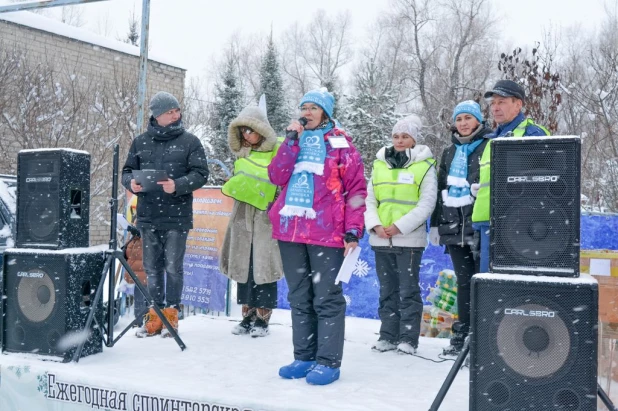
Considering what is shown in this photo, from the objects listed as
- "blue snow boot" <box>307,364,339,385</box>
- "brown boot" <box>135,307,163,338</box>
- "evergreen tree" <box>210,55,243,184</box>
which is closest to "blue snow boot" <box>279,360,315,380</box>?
"blue snow boot" <box>307,364,339,385</box>

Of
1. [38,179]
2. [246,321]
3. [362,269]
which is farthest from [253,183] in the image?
[362,269]

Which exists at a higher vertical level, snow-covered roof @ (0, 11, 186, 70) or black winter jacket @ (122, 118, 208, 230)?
snow-covered roof @ (0, 11, 186, 70)

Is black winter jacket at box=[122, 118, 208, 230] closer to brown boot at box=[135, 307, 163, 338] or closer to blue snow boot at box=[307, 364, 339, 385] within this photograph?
brown boot at box=[135, 307, 163, 338]

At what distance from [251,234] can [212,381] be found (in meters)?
1.41

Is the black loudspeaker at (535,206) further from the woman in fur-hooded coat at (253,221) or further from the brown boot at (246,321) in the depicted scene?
the brown boot at (246,321)

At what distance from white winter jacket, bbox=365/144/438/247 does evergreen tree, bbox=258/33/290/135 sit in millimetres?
19100

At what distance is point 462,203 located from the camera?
376 centimetres

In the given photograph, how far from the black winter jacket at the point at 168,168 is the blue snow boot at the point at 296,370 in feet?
4.62

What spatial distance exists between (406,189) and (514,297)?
1543 millimetres

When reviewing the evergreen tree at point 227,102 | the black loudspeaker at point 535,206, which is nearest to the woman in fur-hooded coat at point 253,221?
the black loudspeaker at point 535,206

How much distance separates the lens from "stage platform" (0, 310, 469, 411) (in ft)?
9.56

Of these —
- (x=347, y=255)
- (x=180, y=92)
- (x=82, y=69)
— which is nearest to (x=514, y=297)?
(x=347, y=255)

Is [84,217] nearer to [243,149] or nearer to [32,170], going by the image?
[32,170]

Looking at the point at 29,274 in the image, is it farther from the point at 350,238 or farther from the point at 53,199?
the point at 350,238
